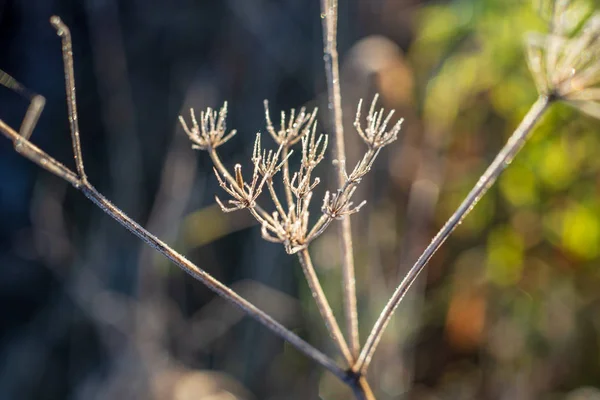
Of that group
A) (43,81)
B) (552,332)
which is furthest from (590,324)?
(43,81)

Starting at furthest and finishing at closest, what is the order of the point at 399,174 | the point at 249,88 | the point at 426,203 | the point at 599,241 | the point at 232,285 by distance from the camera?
the point at 249,88 → the point at 232,285 → the point at 399,174 → the point at 426,203 → the point at 599,241

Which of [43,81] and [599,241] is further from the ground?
[43,81]

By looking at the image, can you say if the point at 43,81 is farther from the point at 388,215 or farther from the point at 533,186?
the point at 533,186

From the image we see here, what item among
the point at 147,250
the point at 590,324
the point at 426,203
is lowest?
the point at 590,324

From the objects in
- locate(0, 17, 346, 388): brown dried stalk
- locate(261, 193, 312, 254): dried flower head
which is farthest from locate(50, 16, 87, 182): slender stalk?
locate(261, 193, 312, 254): dried flower head

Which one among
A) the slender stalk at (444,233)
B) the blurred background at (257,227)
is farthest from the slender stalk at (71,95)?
the blurred background at (257,227)

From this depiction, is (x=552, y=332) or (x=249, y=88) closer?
(x=552, y=332)
